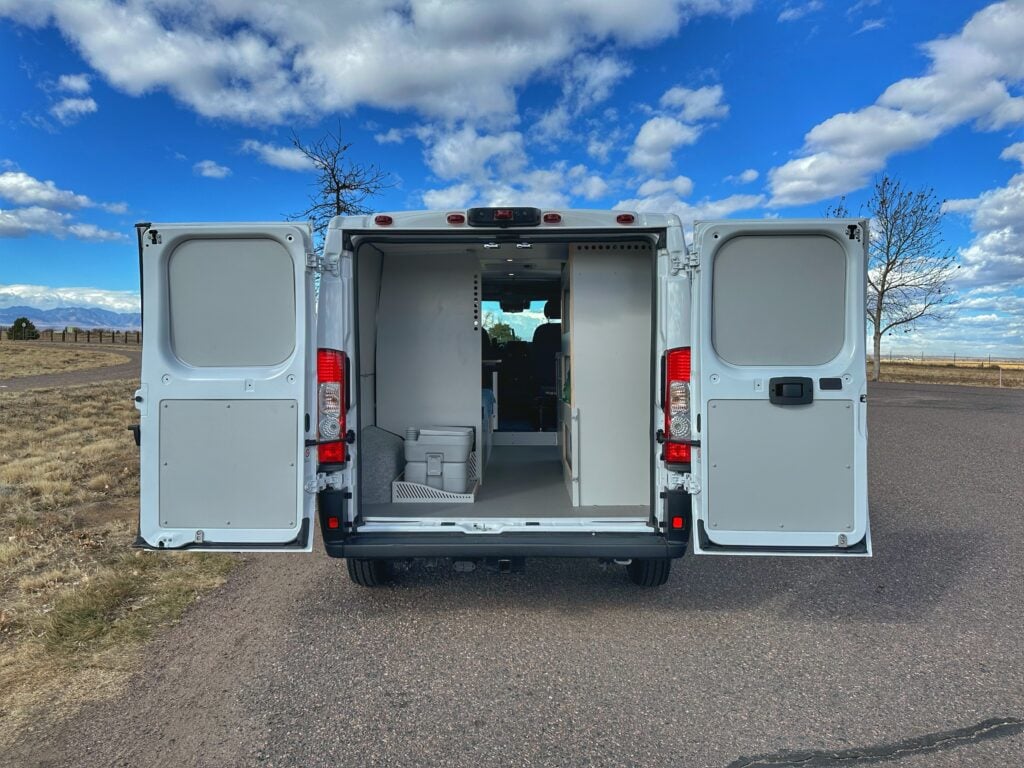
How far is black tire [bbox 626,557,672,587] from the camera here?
4445mm

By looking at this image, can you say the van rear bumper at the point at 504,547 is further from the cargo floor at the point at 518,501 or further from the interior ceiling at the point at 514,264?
the interior ceiling at the point at 514,264

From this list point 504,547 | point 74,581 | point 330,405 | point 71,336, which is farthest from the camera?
point 71,336

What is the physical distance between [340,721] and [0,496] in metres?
5.84

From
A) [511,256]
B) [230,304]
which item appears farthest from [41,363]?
[230,304]

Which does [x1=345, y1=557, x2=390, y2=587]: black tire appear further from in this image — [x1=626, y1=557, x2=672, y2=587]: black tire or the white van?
[x1=626, y1=557, x2=672, y2=587]: black tire

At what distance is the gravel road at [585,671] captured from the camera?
9.36 feet

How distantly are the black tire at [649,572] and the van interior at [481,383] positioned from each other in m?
0.34

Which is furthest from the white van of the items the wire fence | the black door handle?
the wire fence

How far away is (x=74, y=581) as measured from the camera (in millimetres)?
4738

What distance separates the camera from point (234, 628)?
13.3 feet

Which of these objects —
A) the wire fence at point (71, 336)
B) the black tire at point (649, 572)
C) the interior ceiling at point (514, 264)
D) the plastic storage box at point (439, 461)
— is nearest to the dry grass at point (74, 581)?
the plastic storage box at point (439, 461)

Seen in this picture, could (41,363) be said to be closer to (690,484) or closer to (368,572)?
(368,572)

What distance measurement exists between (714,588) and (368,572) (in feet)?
7.59

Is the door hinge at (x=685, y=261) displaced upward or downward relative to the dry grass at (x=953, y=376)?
upward
